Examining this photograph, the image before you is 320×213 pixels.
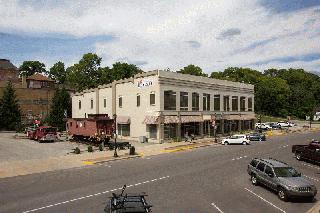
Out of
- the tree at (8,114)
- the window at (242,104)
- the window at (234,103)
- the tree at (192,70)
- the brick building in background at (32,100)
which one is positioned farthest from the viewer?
the tree at (192,70)

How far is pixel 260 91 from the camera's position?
12825cm

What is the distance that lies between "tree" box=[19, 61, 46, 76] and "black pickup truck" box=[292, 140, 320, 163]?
163m

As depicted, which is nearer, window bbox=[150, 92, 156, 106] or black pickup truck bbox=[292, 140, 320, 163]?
black pickup truck bbox=[292, 140, 320, 163]

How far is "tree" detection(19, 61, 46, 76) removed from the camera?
570 feet

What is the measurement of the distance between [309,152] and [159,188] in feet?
58.9

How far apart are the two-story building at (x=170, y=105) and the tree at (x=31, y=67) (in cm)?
12039

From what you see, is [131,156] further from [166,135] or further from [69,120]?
[69,120]

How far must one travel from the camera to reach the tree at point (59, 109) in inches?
3029

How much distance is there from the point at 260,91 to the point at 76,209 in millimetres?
119872

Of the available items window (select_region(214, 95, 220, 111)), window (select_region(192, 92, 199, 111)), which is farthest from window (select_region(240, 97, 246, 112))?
window (select_region(192, 92, 199, 111))

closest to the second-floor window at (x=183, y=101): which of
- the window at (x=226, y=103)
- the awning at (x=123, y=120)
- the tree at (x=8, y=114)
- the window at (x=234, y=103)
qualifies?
the awning at (x=123, y=120)

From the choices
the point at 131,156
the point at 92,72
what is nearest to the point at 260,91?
the point at 92,72

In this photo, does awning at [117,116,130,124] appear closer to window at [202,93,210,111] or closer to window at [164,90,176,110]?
window at [164,90,176,110]

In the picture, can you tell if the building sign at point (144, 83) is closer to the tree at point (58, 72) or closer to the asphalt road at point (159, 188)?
the asphalt road at point (159, 188)
